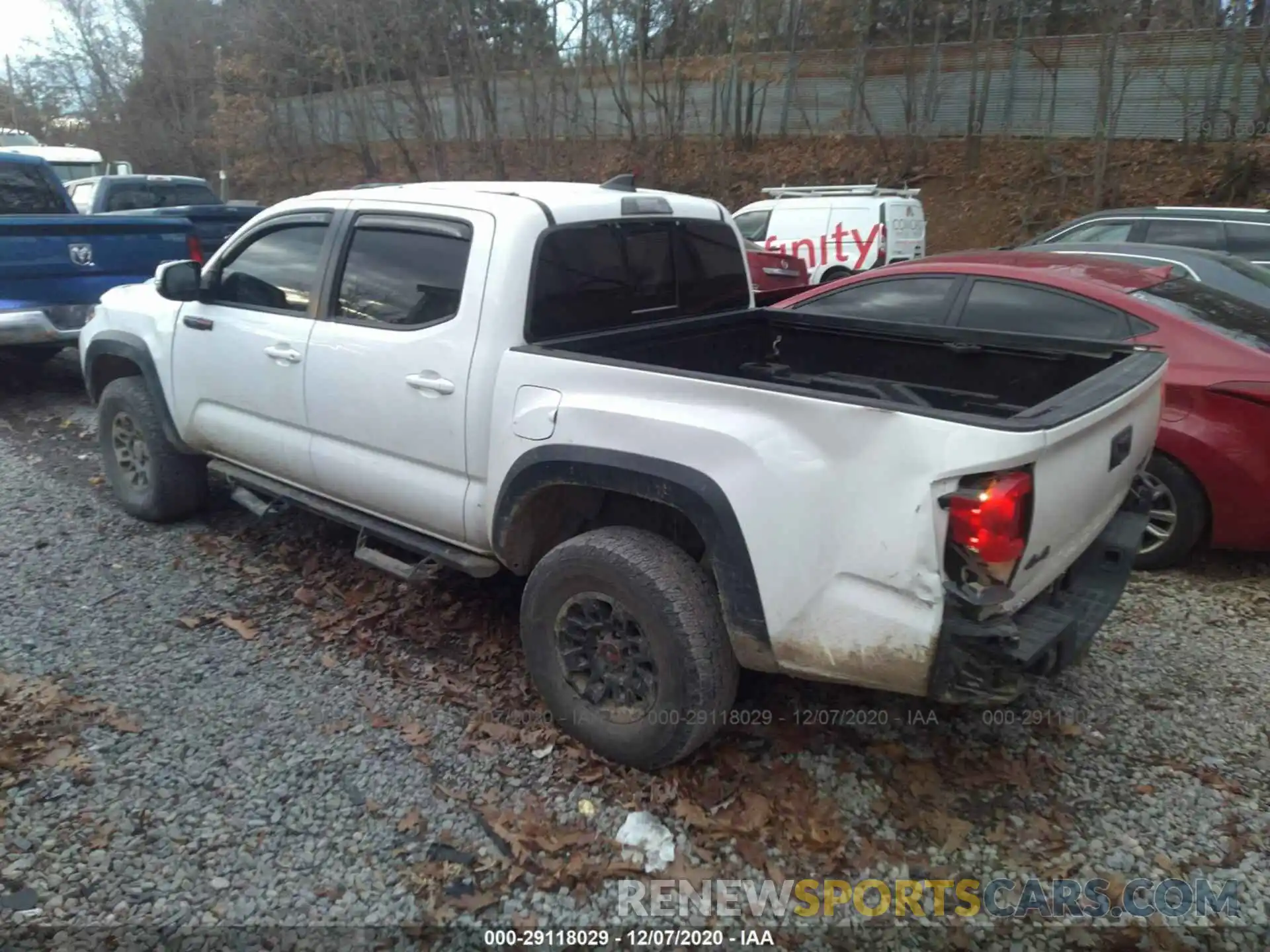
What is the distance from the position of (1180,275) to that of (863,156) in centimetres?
1732

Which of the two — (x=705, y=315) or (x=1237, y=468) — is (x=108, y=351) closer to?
(x=705, y=315)

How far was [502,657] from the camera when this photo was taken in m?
4.08

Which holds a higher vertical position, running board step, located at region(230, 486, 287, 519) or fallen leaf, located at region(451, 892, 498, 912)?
running board step, located at region(230, 486, 287, 519)

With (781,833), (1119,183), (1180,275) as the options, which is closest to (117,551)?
(781,833)

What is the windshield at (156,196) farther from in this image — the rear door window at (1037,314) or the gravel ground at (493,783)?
the rear door window at (1037,314)

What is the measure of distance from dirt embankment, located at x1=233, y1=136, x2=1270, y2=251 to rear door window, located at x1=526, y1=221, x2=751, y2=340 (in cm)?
1482

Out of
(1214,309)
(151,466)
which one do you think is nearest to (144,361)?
(151,466)

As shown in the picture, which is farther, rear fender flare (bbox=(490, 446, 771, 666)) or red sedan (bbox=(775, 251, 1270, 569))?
red sedan (bbox=(775, 251, 1270, 569))

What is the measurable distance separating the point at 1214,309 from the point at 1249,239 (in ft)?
19.2

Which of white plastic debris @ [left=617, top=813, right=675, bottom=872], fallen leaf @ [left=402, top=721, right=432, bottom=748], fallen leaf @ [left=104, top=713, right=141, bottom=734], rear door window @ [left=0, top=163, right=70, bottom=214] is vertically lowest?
white plastic debris @ [left=617, top=813, right=675, bottom=872]

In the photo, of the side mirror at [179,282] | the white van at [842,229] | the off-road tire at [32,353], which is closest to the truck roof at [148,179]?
the off-road tire at [32,353]

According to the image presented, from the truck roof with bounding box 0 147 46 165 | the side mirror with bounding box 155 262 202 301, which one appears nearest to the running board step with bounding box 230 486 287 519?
the side mirror with bounding box 155 262 202 301

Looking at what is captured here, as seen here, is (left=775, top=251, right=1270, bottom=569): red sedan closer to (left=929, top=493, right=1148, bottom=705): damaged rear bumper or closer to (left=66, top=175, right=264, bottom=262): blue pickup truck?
(left=929, top=493, right=1148, bottom=705): damaged rear bumper

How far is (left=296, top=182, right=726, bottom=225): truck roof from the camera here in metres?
3.71
